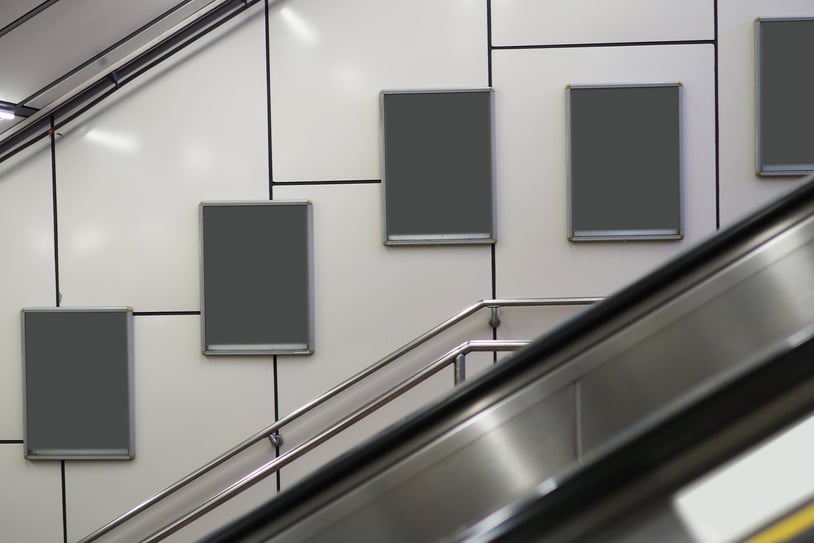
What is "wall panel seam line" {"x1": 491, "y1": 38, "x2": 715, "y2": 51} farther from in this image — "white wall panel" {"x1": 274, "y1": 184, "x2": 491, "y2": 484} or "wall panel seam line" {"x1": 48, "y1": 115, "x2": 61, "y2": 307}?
"wall panel seam line" {"x1": 48, "y1": 115, "x2": 61, "y2": 307}

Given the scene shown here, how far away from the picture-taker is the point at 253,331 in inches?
112

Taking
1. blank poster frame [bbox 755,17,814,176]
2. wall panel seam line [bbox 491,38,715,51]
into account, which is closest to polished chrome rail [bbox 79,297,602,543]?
blank poster frame [bbox 755,17,814,176]

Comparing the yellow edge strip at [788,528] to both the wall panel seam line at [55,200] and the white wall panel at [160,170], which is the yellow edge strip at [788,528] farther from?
the wall panel seam line at [55,200]

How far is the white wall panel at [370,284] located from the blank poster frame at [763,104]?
1253 mm

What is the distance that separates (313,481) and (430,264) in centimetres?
185

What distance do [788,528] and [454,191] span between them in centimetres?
247

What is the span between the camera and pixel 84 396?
2891 millimetres

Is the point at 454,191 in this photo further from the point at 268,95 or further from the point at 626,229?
the point at 268,95

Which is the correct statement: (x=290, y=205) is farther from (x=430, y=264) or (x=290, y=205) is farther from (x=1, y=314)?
(x=1, y=314)

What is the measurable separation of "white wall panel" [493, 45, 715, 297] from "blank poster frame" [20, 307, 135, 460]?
1.72m

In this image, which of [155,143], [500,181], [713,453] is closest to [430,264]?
[500,181]

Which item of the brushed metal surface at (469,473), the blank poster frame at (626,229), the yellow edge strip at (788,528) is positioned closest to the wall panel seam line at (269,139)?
the blank poster frame at (626,229)

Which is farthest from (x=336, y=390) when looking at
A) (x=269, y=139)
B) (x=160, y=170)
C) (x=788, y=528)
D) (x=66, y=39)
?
(x=788, y=528)

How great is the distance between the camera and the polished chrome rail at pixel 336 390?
2703mm
